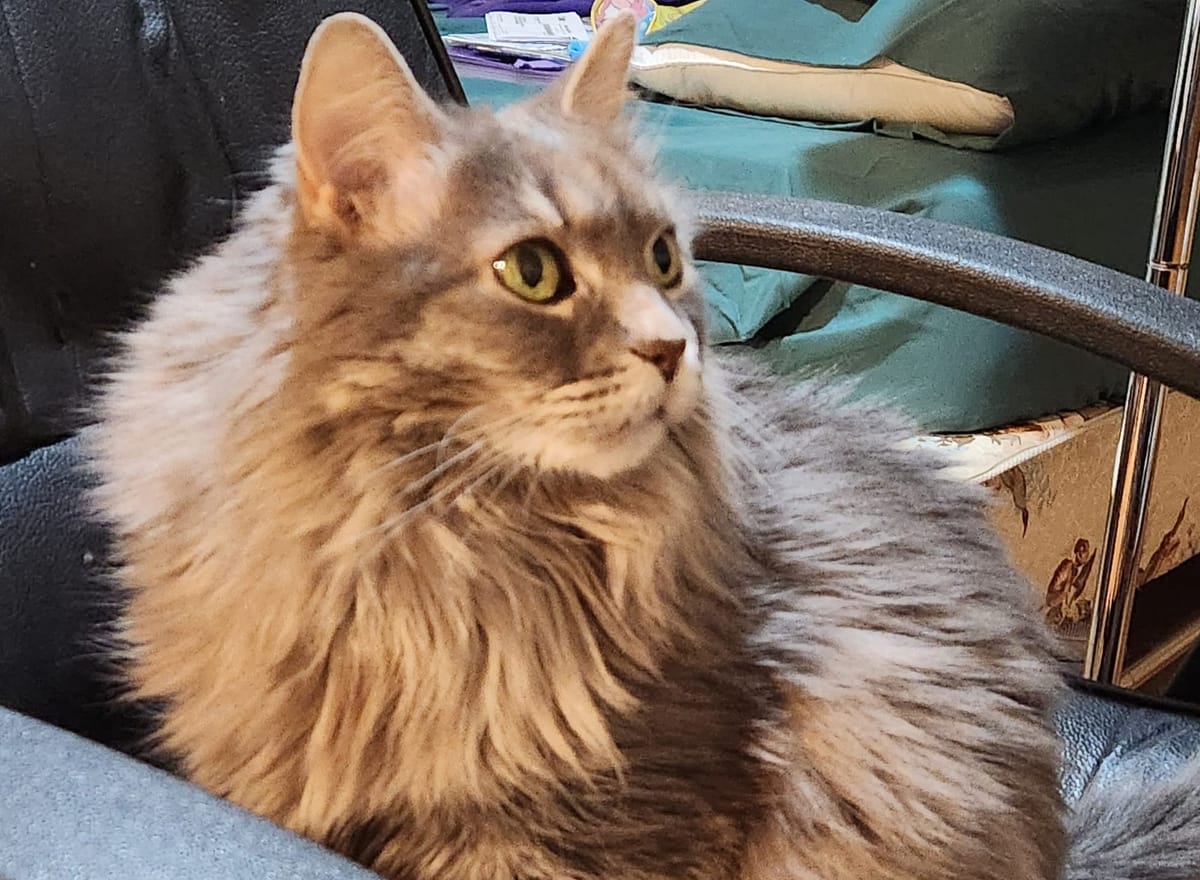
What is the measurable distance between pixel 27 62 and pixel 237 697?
0.50m

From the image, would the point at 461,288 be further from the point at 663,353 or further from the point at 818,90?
the point at 818,90

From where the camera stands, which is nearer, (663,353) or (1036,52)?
(663,353)

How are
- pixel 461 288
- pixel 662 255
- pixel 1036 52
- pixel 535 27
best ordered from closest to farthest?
1. pixel 461 288
2. pixel 662 255
3. pixel 1036 52
4. pixel 535 27

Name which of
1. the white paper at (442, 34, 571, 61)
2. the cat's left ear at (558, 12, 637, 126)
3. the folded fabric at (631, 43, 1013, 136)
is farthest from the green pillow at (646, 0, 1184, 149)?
the cat's left ear at (558, 12, 637, 126)

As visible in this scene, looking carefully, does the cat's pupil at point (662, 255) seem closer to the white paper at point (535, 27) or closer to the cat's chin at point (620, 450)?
the cat's chin at point (620, 450)

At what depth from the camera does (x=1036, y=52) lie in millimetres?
1790

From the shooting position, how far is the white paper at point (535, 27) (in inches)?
98.2

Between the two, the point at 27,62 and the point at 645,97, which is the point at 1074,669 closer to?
the point at 27,62

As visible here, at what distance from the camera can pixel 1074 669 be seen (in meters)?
1.27

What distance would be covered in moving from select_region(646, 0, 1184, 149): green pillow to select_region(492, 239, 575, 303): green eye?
4.00 feet

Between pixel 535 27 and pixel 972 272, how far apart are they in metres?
1.77

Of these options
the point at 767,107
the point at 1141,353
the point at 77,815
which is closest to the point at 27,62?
the point at 77,815

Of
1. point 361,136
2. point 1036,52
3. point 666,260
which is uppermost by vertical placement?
point 361,136

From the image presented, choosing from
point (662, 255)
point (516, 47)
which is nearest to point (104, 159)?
point (662, 255)
